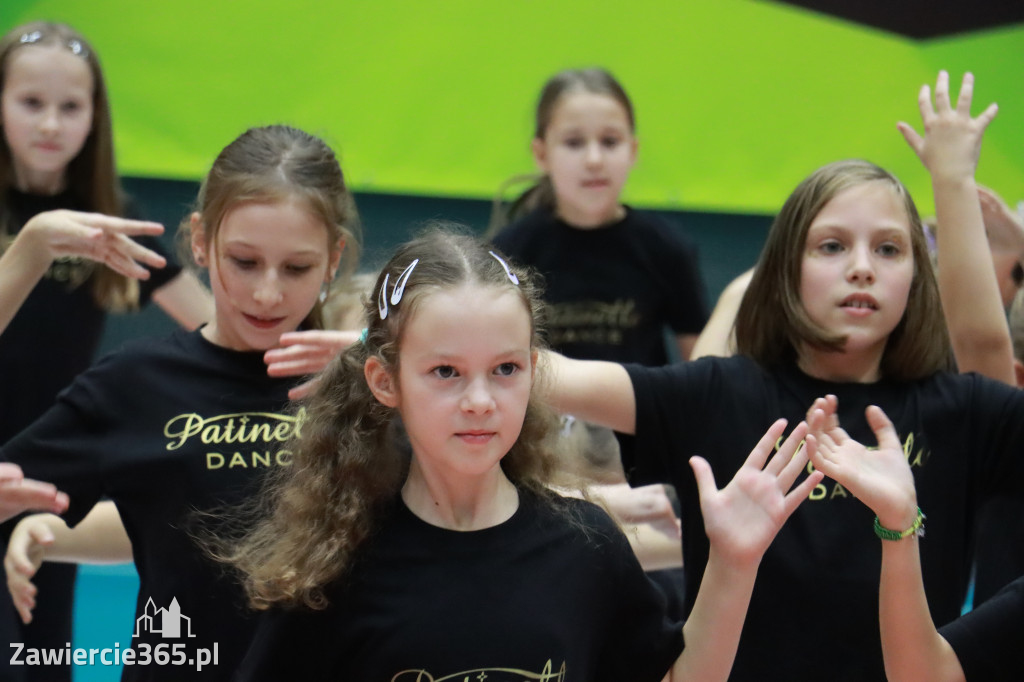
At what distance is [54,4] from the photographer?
13.2 ft

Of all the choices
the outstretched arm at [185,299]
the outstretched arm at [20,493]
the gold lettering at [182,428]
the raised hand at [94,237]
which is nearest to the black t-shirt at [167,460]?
the gold lettering at [182,428]

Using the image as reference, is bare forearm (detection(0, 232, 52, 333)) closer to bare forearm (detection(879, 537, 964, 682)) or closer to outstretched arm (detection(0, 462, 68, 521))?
outstretched arm (detection(0, 462, 68, 521))

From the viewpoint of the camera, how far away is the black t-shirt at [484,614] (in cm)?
150

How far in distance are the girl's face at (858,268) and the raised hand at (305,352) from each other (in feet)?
2.77

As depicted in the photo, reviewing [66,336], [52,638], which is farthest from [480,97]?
[52,638]

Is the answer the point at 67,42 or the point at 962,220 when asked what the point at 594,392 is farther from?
the point at 67,42

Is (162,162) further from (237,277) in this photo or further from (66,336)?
(237,277)

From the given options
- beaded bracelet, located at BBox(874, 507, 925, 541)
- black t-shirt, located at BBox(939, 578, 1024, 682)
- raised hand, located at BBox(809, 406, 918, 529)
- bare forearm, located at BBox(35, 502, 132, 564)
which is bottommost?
bare forearm, located at BBox(35, 502, 132, 564)

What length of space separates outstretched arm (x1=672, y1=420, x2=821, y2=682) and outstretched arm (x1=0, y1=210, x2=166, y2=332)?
1179mm

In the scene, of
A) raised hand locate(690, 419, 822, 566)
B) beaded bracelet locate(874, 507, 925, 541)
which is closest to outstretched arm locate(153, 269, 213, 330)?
raised hand locate(690, 419, 822, 566)

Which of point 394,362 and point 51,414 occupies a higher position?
point 394,362

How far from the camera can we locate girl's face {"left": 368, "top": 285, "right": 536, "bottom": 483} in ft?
5.06

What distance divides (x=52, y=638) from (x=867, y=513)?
202 cm

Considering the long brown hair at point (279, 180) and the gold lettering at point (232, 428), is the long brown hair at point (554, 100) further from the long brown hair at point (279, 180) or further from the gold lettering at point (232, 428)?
the gold lettering at point (232, 428)
